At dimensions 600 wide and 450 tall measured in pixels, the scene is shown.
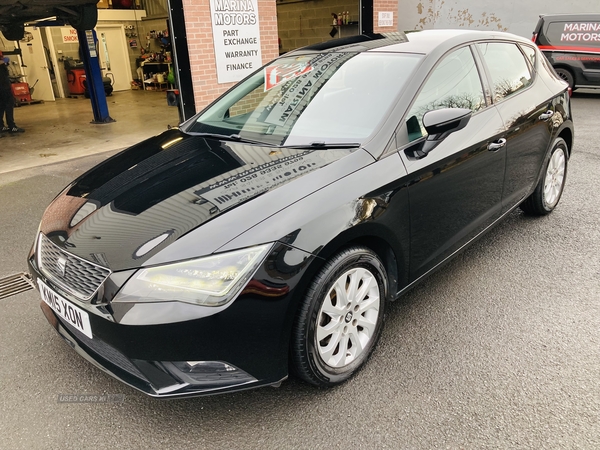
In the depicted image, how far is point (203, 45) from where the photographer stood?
7.34 metres

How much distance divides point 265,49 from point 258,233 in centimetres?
695

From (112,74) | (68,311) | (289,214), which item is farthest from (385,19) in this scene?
(112,74)

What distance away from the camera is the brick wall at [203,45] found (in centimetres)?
709

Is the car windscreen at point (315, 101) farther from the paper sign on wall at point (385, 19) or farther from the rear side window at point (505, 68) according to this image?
the paper sign on wall at point (385, 19)

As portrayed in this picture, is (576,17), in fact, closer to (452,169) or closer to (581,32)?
(581,32)

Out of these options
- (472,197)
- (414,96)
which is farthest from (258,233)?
(472,197)

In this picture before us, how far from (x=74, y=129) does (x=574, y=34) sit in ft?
37.1

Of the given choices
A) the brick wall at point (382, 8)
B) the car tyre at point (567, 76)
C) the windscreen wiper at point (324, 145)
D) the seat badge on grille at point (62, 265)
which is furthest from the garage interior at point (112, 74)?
the windscreen wiper at point (324, 145)

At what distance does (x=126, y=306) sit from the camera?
194cm

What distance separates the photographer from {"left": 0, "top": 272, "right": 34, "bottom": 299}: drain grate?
3.42 meters

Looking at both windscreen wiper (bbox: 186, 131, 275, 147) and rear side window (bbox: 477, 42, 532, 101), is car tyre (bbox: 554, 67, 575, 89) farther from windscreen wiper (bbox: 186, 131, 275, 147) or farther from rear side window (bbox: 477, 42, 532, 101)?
windscreen wiper (bbox: 186, 131, 275, 147)

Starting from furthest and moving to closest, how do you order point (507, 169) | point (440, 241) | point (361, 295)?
1. point (507, 169)
2. point (440, 241)
3. point (361, 295)

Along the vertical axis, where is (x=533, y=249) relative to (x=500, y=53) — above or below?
below

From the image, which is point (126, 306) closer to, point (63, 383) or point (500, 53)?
point (63, 383)
